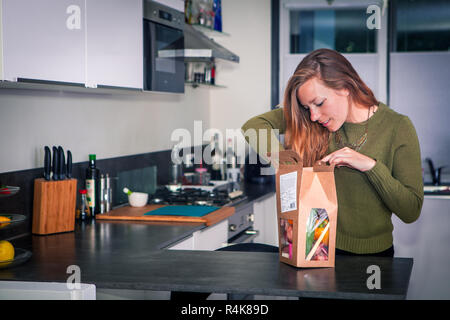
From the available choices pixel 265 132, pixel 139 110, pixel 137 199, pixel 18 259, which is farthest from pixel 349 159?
pixel 139 110

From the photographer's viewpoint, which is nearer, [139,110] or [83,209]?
[83,209]

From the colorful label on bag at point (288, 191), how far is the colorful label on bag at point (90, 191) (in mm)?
1442

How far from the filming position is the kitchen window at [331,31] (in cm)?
483

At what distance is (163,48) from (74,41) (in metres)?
0.89

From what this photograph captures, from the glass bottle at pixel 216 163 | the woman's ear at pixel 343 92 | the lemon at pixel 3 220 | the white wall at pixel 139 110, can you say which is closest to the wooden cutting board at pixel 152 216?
the white wall at pixel 139 110

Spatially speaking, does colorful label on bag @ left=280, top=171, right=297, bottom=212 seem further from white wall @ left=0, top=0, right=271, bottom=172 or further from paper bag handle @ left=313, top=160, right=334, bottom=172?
white wall @ left=0, top=0, right=271, bottom=172

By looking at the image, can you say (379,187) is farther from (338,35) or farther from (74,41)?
(338,35)

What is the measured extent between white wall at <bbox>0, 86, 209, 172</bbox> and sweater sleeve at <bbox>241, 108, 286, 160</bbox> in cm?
98

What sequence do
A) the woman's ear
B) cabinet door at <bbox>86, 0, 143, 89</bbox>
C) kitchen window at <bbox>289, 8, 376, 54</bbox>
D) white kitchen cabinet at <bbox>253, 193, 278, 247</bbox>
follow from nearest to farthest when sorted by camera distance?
the woman's ear, cabinet door at <bbox>86, 0, 143, 89</bbox>, white kitchen cabinet at <bbox>253, 193, 278, 247</bbox>, kitchen window at <bbox>289, 8, 376, 54</bbox>

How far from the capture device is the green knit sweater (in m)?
1.86

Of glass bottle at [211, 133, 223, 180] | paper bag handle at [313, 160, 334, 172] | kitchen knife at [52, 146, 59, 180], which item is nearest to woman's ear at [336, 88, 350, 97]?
paper bag handle at [313, 160, 334, 172]

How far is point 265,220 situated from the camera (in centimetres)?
399
